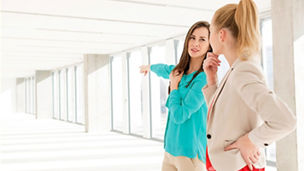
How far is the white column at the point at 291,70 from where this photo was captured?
14.1 feet

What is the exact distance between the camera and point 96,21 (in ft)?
21.3

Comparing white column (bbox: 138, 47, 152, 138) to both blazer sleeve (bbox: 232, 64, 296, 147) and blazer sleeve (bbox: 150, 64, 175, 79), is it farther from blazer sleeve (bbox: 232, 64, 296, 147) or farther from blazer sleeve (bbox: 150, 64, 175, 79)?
blazer sleeve (bbox: 232, 64, 296, 147)

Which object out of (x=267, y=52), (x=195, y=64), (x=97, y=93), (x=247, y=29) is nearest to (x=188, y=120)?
(x=195, y=64)

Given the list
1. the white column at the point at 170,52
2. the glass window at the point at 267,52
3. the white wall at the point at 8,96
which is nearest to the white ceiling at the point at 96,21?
the white column at the point at 170,52

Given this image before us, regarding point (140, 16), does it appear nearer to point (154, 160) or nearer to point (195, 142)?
point (154, 160)

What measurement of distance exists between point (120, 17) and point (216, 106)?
5.23m

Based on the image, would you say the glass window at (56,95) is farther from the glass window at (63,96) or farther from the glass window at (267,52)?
the glass window at (267,52)

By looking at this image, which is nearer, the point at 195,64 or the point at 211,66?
the point at 211,66

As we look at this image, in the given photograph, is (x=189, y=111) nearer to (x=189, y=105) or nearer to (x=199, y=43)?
(x=189, y=105)

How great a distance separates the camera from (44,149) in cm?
797

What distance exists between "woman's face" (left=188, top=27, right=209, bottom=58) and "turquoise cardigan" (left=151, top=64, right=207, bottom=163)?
13 cm

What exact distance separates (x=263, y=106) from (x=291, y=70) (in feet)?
11.9

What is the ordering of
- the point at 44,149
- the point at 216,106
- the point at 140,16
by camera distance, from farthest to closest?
the point at 44,149
the point at 140,16
the point at 216,106

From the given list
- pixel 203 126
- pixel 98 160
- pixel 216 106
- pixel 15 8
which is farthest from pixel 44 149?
pixel 216 106
